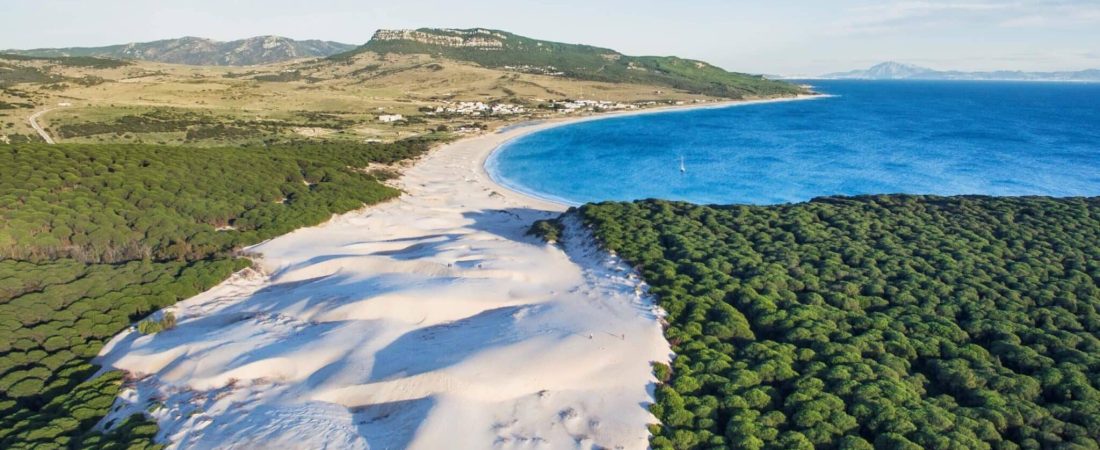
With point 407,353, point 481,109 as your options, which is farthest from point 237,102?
point 407,353

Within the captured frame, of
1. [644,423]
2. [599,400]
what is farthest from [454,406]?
[644,423]

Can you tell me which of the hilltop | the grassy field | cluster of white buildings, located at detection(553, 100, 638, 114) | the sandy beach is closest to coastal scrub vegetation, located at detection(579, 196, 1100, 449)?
the sandy beach

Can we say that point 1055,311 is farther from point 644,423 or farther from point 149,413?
point 149,413

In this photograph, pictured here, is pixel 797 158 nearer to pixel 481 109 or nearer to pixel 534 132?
pixel 534 132

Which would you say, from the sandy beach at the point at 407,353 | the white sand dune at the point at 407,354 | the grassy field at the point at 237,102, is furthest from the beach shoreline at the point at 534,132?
the white sand dune at the point at 407,354

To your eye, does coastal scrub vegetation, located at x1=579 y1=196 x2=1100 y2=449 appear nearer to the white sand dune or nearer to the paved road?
the white sand dune

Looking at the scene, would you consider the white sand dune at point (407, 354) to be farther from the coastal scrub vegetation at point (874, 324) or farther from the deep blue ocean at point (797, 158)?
the deep blue ocean at point (797, 158)
